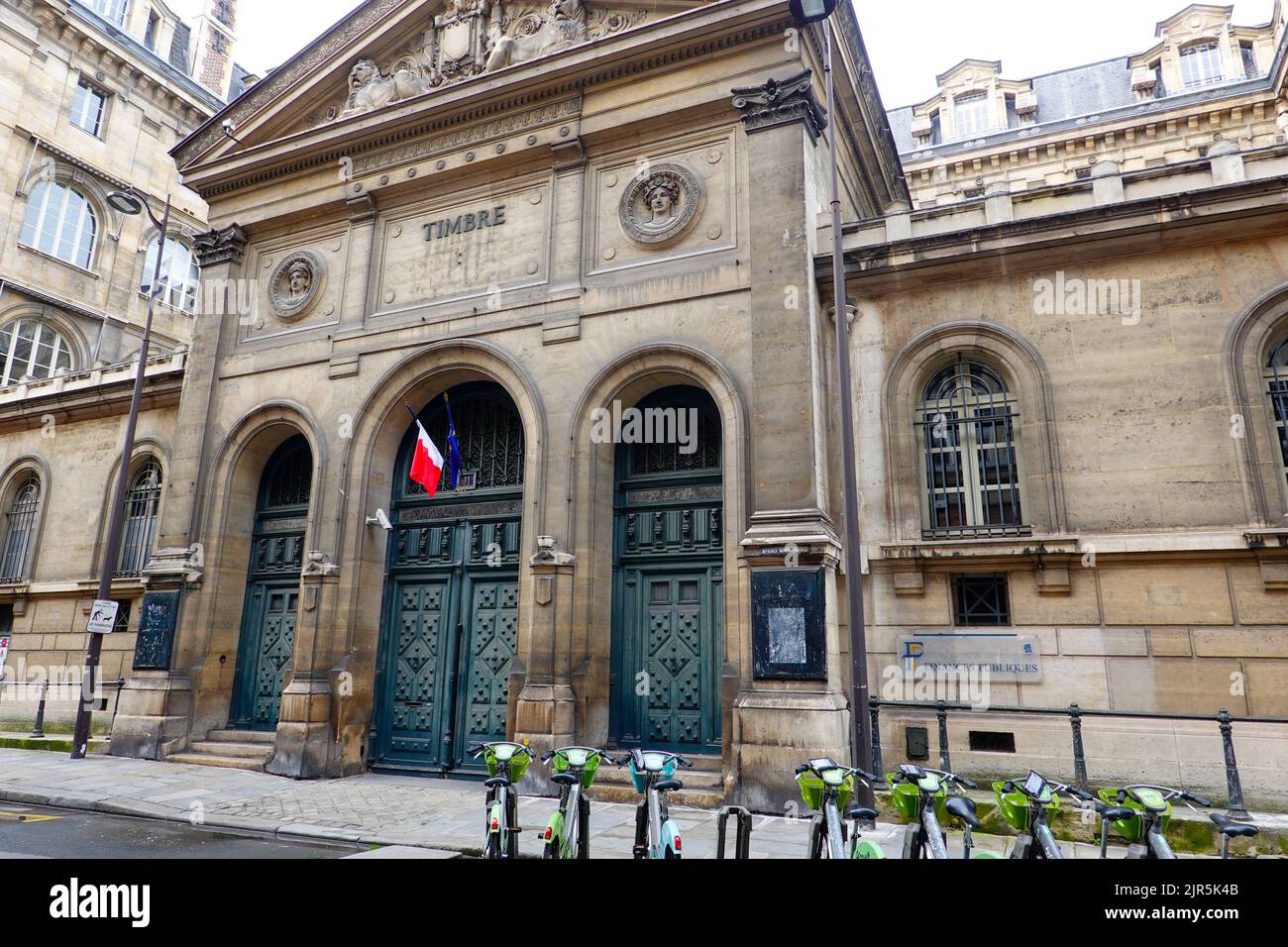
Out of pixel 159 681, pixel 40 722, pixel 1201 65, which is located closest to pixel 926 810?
pixel 159 681

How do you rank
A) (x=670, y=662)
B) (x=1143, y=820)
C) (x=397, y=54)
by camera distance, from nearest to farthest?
(x=1143, y=820) < (x=670, y=662) < (x=397, y=54)

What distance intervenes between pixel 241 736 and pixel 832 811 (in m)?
13.1

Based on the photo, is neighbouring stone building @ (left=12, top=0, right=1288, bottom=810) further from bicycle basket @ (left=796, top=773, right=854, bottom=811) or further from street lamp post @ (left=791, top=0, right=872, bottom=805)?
bicycle basket @ (left=796, top=773, right=854, bottom=811)

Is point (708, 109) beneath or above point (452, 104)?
beneath

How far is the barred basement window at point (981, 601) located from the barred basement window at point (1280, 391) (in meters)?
3.84

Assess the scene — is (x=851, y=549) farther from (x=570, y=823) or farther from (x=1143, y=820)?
(x=1143, y=820)

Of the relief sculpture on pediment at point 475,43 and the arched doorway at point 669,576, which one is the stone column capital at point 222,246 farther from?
the arched doorway at point 669,576

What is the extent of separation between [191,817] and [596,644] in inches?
225

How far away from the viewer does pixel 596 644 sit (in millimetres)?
12570

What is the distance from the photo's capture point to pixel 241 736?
14.9 m

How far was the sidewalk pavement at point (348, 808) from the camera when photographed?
845cm

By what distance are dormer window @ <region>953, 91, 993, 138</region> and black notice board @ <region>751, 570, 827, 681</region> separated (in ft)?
89.2
